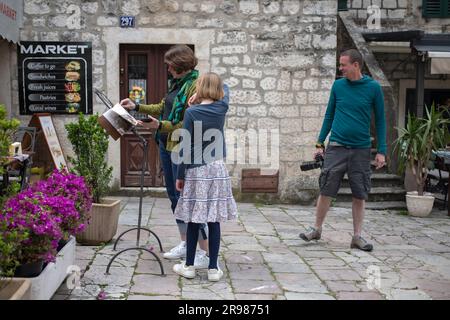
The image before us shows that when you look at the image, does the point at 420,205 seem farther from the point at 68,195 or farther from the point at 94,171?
the point at 68,195

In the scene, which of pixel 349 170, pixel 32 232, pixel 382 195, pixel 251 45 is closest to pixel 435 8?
pixel 382 195

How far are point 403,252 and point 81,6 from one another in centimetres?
524

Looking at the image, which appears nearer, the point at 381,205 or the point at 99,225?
the point at 99,225

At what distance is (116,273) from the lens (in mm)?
3889

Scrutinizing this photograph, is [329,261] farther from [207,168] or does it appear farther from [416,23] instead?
[416,23]

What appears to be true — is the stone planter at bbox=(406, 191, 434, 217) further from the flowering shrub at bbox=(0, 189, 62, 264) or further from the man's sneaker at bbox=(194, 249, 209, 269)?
the flowering shrub at bbox=(0, 189, 62, 264)

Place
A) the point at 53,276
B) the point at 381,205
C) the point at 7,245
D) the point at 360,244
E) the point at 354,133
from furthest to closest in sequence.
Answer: the point at 381,205, the point at 360,244, the point at 354,133, the point at 53,276, the point at 7,245

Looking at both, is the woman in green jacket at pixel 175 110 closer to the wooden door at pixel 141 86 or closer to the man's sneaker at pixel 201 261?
the man's sneaker at pixel 201 261

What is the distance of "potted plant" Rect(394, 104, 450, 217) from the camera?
7066mm

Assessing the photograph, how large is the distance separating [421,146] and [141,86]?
3.96 meters

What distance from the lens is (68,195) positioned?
3.67 metres

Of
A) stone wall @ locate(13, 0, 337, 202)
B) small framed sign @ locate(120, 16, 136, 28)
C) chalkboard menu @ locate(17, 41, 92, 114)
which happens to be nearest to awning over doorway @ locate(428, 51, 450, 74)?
stone wall @ locate(13, 0, 337, 202)

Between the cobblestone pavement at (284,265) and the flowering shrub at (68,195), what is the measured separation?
42cm
